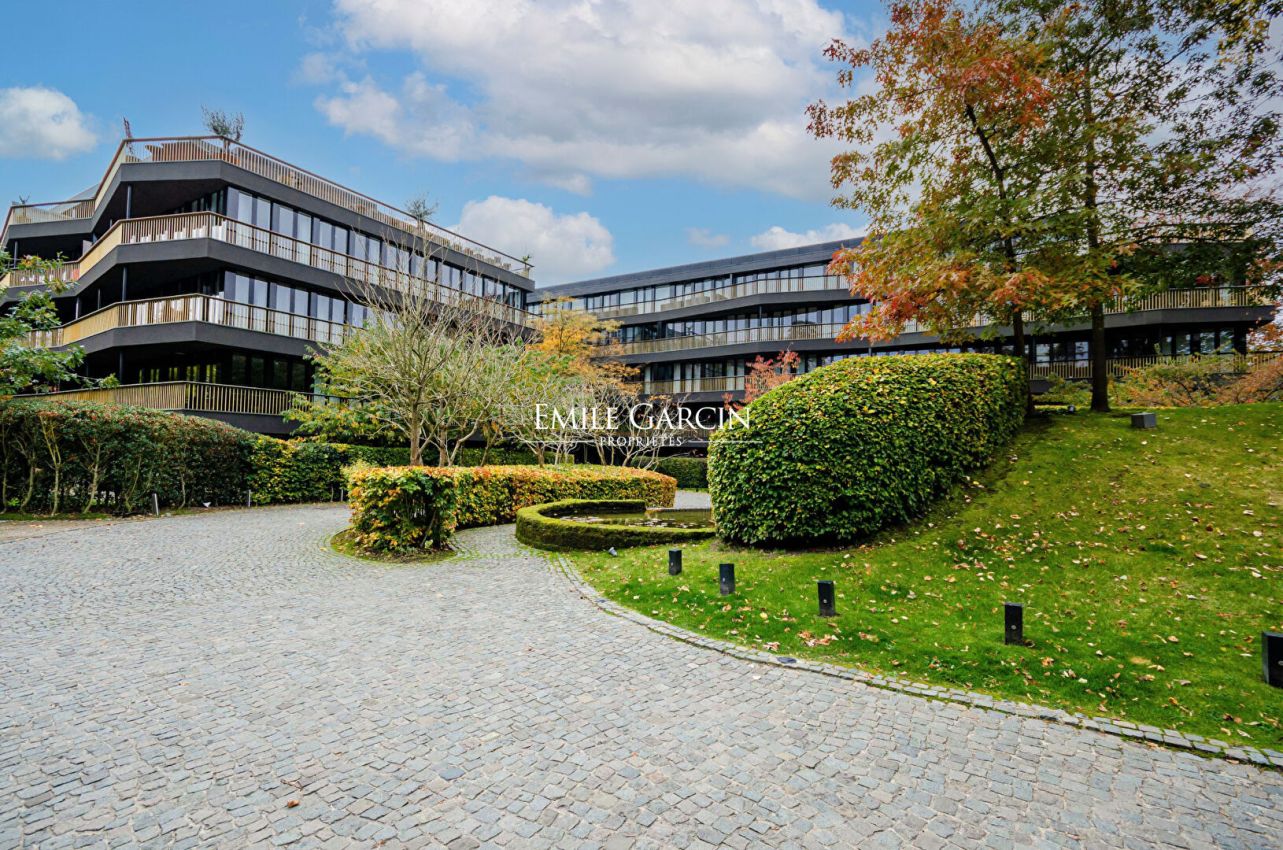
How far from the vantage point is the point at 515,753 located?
3674 millimetres

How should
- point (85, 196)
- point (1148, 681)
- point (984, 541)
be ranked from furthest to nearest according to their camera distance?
1. point (85, 196)
2. point (984, 541)
3. point (1148, 681)

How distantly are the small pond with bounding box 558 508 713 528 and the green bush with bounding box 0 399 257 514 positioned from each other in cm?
924

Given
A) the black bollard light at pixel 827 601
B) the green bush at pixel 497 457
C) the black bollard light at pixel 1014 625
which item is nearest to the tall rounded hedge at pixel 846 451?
the black bollard light at pixel 827 601

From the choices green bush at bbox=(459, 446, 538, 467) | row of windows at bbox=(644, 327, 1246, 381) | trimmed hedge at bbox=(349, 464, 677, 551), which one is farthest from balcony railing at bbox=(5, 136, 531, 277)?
row of windows at bbox=(644, 327, 1246, 381)

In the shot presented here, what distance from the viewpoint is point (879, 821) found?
3.03 metres

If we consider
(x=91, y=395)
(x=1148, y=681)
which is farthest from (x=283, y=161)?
(x=1148, y=681)

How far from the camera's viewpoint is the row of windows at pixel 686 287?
1367 inches

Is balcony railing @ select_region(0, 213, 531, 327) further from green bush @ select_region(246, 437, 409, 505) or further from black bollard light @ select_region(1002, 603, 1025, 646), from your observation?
black bollard light @ select_region(1002, 603, 1025, 646)

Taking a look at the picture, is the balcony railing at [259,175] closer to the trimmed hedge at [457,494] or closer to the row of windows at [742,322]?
the trimmed hedge at [457,494]

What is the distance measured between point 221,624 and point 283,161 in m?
22.5

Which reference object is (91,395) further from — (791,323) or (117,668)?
(791,323)

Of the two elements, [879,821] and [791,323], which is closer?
[879,821]

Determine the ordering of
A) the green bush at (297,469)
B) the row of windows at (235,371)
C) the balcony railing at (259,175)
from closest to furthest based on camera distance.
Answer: the green bush at (297,469) < the balcony railing at (259,175) < the row of windows at (235,371)

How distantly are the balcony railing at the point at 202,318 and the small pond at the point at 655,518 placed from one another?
12947 millimetres
